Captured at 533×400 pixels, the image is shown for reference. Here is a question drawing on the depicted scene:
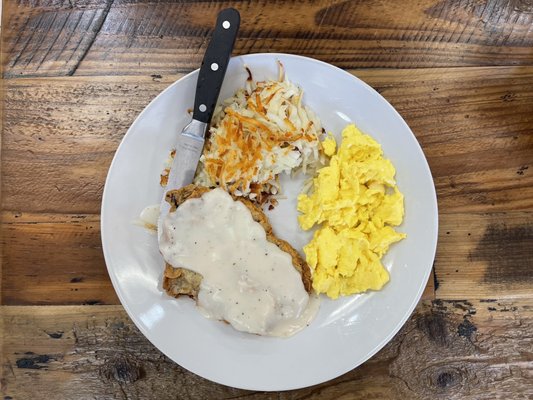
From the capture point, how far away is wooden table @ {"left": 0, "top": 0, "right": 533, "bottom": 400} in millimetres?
2689

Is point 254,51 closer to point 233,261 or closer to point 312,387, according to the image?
point 233,261

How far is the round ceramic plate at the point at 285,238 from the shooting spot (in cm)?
250

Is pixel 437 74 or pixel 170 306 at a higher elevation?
pixel 437 74

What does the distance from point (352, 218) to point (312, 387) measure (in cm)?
94

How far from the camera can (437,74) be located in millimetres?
2752

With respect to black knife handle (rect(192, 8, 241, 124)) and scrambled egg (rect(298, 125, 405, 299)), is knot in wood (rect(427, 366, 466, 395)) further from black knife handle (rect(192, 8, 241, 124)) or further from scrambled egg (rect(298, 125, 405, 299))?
black knife handle (rect(192, 8, 241, 124))

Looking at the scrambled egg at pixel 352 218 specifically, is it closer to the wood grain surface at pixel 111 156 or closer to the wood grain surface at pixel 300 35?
the wood grain surface at pixel 111 156

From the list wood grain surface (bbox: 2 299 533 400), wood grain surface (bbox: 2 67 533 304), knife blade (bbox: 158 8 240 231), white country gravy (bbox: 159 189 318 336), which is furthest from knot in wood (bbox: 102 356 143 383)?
knife blade (bbox: 158 8 240 231)

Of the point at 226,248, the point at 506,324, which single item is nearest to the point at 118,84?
the point at 226,248

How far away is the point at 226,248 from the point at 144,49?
121cm

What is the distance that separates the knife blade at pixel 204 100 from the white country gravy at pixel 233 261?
0.16 metres

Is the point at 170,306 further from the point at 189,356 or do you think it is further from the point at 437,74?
the point at 437,74

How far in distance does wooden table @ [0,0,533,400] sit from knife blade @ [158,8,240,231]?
0.37 metres

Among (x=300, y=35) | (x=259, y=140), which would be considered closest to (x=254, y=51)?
(x=300, y=35)
